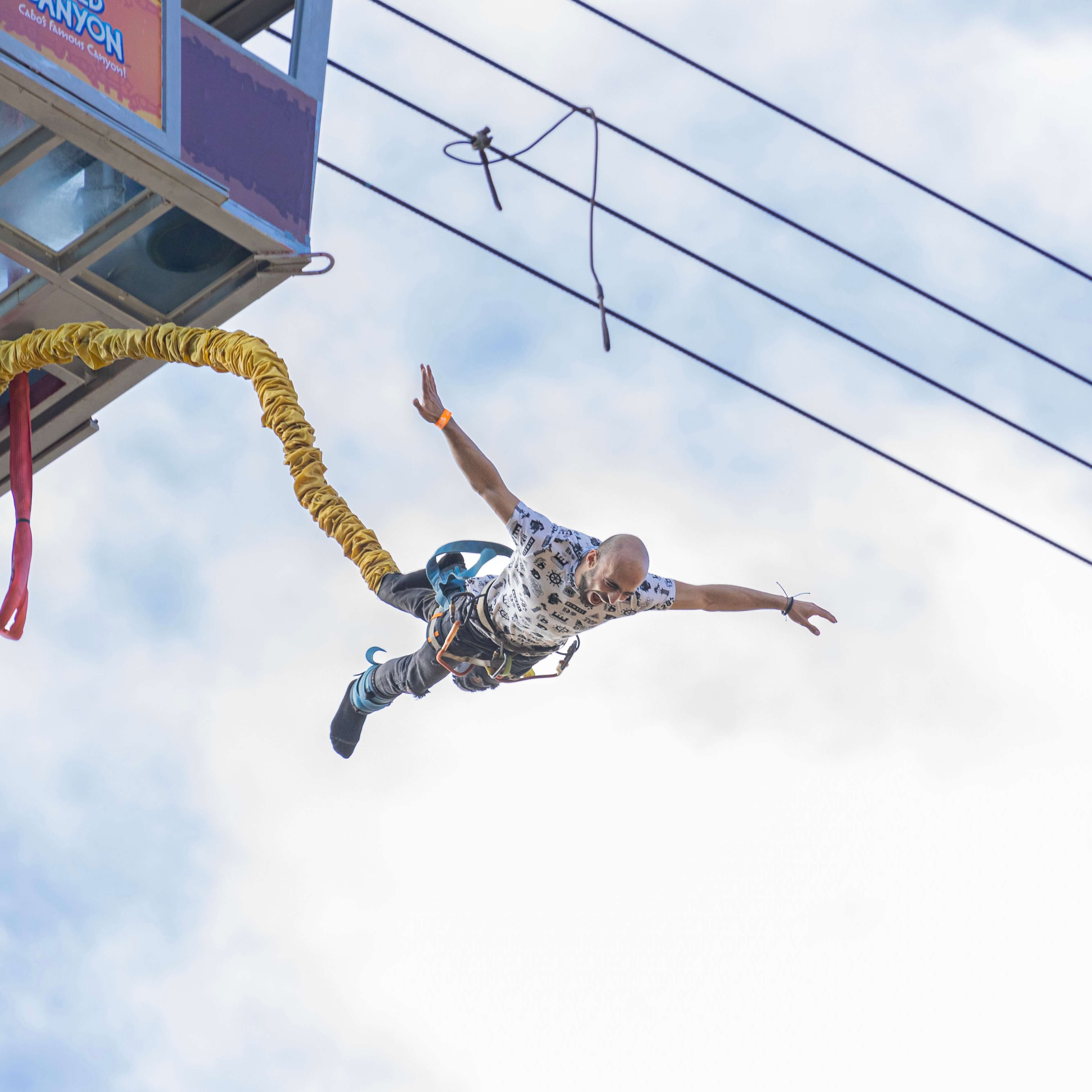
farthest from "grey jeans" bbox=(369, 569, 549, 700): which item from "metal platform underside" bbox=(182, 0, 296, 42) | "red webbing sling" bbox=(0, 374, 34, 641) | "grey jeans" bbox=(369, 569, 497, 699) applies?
"metal platform underside" bbox=(182, 0, 296, 42)

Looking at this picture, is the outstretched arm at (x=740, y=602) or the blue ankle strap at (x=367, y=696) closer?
the outstretched arm at (x=740, y=602)

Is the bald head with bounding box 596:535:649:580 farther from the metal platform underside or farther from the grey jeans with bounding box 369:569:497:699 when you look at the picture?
the metal platform underside

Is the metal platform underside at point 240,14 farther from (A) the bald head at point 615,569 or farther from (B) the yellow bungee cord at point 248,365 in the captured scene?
(A) the bald head at point 615,569

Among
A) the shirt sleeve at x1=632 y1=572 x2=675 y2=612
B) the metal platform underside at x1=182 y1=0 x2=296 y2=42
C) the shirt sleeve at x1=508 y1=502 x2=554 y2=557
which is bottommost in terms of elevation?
the shirt sleeve at x1=508 y1=502 x2=554 y2=557

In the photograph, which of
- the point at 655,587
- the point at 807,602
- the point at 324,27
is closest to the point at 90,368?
the point at 324,27

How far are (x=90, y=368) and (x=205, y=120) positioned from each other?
1.79m

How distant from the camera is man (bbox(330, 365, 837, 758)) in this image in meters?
8.94

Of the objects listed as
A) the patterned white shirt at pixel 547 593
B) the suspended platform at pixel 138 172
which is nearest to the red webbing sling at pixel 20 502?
the suspended platform at pixel 138 172

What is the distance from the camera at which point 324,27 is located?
11.5m

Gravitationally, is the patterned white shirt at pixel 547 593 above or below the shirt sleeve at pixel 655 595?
below

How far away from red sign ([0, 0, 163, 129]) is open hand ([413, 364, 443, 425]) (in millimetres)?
2726

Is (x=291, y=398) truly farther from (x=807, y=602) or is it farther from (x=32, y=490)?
(x=807, y=602)

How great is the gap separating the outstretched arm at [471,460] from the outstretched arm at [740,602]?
1292 millimetres

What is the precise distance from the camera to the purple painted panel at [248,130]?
34.0 feet
